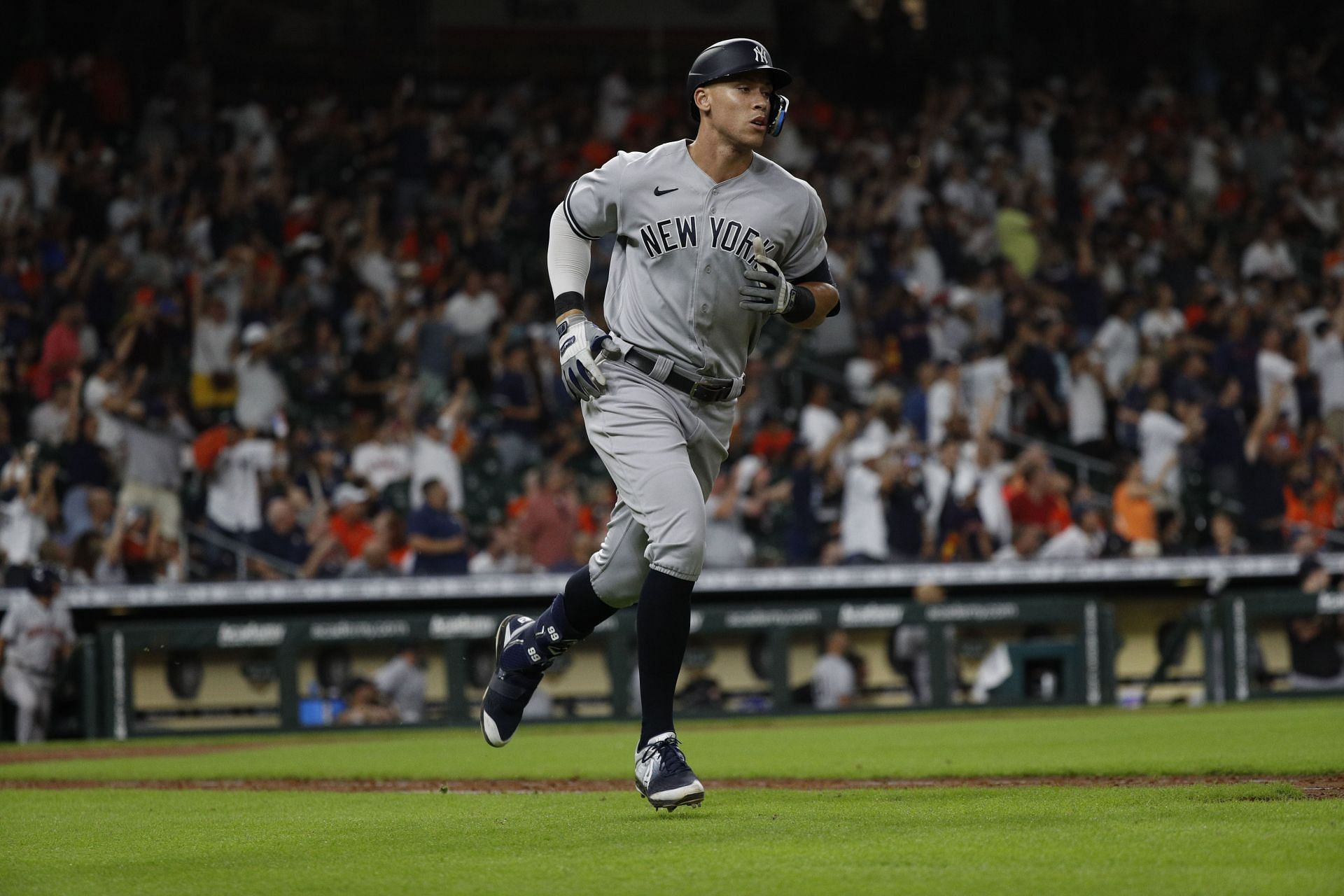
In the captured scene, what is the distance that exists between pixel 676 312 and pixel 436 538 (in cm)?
881

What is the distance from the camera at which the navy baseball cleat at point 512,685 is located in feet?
17.6

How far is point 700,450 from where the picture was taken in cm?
515

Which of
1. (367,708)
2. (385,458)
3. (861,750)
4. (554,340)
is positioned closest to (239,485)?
(385,458)

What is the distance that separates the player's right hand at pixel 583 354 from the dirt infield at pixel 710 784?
1.94m

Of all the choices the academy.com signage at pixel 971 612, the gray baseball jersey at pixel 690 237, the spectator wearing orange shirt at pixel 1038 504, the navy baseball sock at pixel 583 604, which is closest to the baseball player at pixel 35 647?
the academy.com signage at pixel 971 612

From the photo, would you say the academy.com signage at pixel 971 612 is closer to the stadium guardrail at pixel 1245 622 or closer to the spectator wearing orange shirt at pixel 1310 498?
the stadium guardrail at pixel 1245 622

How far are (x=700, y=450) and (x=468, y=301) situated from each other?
1120 cm

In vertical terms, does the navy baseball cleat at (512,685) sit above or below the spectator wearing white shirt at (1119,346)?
below

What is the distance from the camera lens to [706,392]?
506cm

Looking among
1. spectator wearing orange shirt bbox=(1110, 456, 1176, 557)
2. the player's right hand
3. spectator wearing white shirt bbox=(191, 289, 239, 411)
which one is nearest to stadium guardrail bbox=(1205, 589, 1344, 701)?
spectator wearing orange shirt bbox=(1110, 456, 1176, 557)

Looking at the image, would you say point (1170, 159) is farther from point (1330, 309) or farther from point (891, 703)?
point (891, 703)

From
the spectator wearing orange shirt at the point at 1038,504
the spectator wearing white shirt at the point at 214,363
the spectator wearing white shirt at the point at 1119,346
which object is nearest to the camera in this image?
the spectator wearing orange shirt at the point at 1038,504

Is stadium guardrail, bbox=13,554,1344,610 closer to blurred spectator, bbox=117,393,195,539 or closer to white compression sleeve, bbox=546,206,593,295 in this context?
blurred spectator, bbox=117,393,195,539

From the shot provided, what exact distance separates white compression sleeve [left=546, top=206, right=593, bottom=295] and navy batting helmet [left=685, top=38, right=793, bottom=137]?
0.53 m
